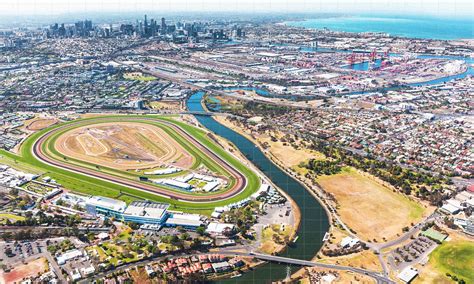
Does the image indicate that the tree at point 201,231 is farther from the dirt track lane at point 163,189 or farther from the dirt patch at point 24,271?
the dirt patch at point 24,271

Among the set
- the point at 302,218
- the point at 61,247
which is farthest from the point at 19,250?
the point at 302,218

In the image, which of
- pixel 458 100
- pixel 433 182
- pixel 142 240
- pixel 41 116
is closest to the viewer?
pixel 142 240

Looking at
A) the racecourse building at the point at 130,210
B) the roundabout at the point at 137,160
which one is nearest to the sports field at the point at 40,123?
the roundabout at the point at 137,160

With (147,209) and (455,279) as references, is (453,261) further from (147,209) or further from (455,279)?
(147,209)

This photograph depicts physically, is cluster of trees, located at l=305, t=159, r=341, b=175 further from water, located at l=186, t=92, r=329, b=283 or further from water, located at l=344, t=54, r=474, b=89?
water, located at l=344, t=54, r=474, b=89

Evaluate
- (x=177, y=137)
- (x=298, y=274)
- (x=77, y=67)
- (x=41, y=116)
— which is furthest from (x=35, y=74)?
(x=298, y=274)

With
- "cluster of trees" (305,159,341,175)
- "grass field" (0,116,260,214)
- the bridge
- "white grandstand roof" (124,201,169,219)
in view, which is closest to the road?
the bridge

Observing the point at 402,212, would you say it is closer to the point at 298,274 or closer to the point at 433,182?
the point at 433,182
